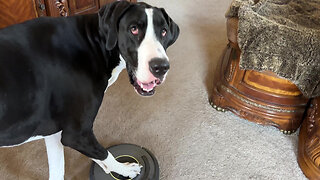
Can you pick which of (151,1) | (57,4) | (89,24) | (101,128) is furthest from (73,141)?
(151,1)

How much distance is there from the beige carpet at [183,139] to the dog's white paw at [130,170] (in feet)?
0.55

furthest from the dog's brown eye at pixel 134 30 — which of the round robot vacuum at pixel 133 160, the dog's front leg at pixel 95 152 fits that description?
the round robot vacuum at pixel 133 160

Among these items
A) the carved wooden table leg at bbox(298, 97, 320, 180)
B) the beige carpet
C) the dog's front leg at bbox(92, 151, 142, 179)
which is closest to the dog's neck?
the dog's front leg at bbox(92, 151, 142, 179)

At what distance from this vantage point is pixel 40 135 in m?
1.17

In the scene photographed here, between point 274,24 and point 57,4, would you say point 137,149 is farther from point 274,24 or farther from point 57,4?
point 57,4

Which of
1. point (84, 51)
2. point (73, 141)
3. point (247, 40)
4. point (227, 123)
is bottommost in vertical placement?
point (227, 123)

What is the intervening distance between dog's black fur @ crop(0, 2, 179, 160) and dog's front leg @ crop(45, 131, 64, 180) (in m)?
0.20

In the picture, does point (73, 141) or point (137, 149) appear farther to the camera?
point (137, 149)

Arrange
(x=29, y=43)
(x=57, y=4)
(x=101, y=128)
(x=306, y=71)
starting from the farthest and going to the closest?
(x=57, y=4)
(x=101, y=128)
(x=306, y=71)
(x=29, y=43)

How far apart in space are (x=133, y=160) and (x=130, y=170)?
95 millimetres

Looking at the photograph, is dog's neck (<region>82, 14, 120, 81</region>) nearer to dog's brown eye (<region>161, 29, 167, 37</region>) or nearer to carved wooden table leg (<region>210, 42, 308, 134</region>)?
dog's brown eye (<region>161, 29, 167, 37</region>)

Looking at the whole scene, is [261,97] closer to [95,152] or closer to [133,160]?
[133,160]

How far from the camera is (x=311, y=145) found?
1.57m

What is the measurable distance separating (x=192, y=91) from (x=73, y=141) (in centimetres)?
Answer: 109
